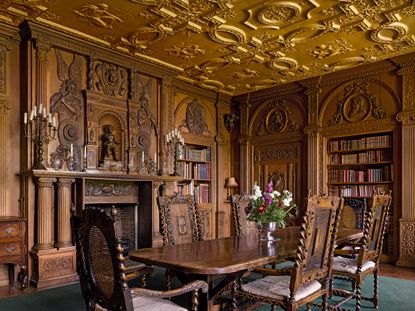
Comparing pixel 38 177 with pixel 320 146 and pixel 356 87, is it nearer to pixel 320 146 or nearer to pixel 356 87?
pixel 320 146

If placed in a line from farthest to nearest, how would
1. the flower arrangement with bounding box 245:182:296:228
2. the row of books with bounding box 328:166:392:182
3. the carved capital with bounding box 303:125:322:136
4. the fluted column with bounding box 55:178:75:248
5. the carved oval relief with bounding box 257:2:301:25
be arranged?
the carved capital with bounding box 303:125:322:136, the row of books with bounding box 328:166:392:182, the fluted column with bounding box 55:178:75:248, the carved oval relief with bounding box 257:2:301:25, the flower arrangement with bounding box 245:182:296:228

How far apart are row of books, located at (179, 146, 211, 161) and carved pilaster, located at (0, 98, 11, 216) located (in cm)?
300

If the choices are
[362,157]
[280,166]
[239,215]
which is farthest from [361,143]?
[239,215]

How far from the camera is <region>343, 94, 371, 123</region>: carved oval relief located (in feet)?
19.9

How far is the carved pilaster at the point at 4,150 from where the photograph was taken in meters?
4.38

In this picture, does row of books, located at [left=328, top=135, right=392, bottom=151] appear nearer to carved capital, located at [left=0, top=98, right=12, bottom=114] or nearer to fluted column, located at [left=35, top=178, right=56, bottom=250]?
fluted column, located at [left=35, top=178, right=56, bottom=250]

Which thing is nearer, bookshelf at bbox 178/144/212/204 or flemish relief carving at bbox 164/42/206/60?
flemish relief carving at bbox 164/42/206/60

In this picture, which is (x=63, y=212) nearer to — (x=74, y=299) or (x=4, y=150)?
(x=4, y=150)

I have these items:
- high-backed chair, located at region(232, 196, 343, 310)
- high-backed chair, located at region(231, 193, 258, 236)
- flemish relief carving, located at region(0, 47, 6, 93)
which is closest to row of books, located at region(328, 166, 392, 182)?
high-backed chair, located at region(231, 193, 258, 236)

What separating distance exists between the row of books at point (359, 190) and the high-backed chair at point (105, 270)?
4.59 metres

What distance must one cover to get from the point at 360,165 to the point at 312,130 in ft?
3.31

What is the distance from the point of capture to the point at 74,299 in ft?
12.6

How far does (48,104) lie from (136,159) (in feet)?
4.95

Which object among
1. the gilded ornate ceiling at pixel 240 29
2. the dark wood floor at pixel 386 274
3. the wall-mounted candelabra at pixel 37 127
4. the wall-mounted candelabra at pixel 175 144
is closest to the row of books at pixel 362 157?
the gilded ornate ceiling at pixel 240 29
